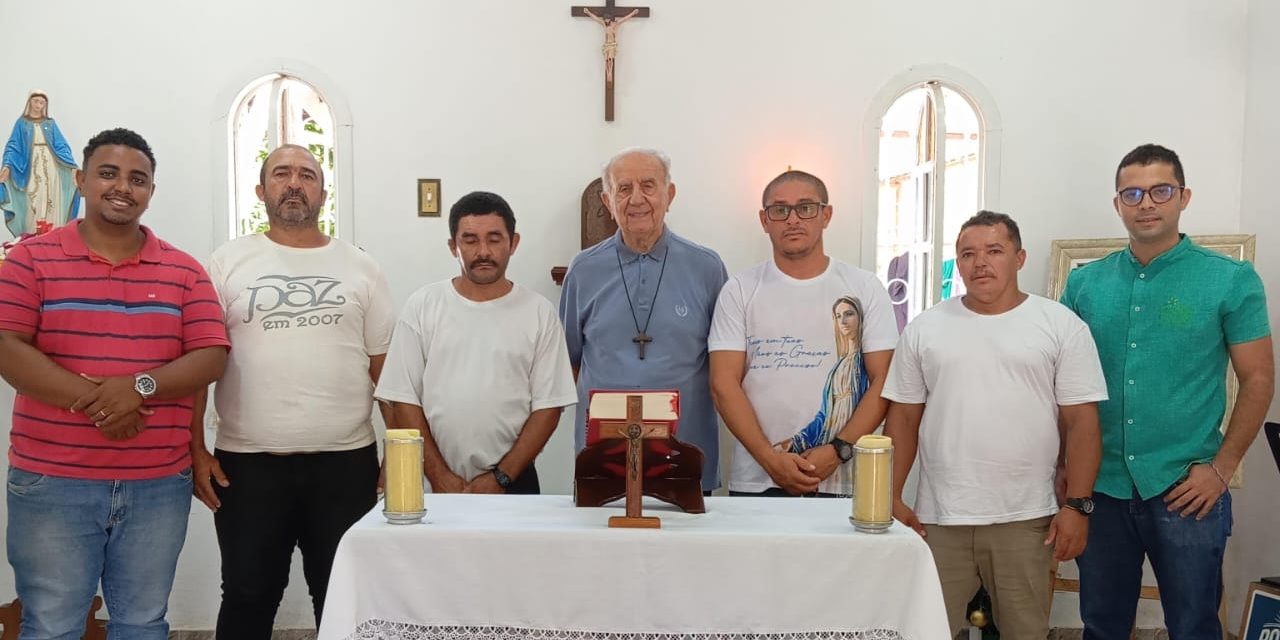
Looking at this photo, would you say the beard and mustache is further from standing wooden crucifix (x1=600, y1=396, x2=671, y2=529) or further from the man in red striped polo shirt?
standing wooden crucifix (x1=600, y1=396, x2=671, y2=529)

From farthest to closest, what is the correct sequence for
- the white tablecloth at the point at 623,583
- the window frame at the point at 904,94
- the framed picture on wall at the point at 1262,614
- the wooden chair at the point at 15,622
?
1. the window frame at the point at 904,94
2. the wooden chair at the point at 15,622
3. the framed picture on wall at the point at 1262,614
4. the white tablecloth at the point at 623,583

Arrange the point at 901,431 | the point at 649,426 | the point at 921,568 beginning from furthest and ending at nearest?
the point at 901,431 → the point at 649,426 → the point at 921,568

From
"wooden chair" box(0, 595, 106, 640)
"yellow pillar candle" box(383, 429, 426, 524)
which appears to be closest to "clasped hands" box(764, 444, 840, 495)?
"yellow pillar candle" box(383, 429, 426, 524)

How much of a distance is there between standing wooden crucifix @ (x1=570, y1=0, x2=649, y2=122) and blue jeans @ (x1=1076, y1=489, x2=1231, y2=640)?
103 inches

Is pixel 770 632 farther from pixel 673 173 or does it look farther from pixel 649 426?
pixel 673 173

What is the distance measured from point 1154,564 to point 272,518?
2650mm

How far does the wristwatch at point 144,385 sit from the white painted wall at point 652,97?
5.94 feet

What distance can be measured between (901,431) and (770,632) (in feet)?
3.25

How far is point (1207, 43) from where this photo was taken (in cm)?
421

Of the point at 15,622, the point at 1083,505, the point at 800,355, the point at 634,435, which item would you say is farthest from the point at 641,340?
the point at 15,622

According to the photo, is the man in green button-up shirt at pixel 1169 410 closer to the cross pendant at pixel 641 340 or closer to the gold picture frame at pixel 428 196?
the cross pendant at pixel 641 340

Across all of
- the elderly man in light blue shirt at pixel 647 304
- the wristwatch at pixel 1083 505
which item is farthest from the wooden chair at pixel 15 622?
the wristwatch at pixel 1083 505

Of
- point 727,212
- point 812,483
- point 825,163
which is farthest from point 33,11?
point 812,483

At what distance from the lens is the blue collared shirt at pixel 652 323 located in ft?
9.70
